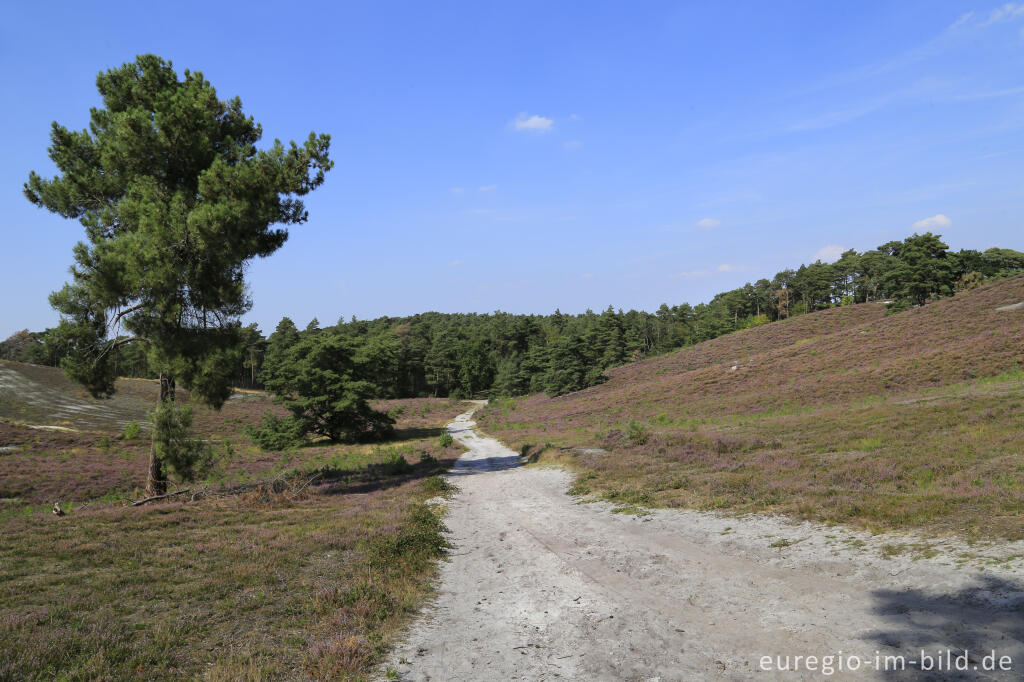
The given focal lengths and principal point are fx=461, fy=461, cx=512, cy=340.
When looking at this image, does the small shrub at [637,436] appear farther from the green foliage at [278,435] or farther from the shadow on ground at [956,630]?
the green foliage at [278,435]

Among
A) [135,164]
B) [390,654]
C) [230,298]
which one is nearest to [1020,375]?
[390,654]

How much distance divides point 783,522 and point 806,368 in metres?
36.6

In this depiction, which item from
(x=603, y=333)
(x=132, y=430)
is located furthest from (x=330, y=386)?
(x=603, y=333)

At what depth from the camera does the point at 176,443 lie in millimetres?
16578

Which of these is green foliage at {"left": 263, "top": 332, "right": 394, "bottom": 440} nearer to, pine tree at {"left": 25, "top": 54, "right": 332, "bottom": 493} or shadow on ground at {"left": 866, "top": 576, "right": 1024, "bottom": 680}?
pine tree at {"left": 25, "top": 54, "right": 332, "bottom": 493}

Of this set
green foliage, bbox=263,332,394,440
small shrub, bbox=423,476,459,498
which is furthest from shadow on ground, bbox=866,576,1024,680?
green foliage, bbox=263,332,394,440

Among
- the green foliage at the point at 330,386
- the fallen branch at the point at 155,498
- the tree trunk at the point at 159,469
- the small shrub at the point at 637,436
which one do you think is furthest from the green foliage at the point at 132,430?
the small shrub at the point at 637,436

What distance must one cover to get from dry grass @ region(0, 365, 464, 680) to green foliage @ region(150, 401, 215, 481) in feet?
4.48

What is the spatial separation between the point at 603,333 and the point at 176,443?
90.5 m

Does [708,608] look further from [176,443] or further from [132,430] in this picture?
[132,430]

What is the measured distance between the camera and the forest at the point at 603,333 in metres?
70.8

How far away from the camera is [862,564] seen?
775 centimetres

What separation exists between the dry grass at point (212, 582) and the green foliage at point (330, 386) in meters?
22.0

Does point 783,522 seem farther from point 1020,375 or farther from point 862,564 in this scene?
point 1020,375
